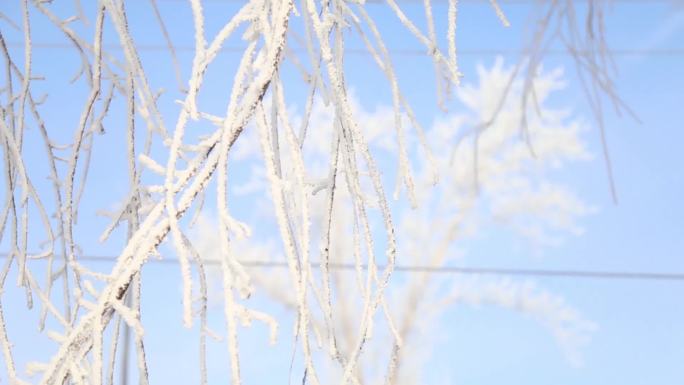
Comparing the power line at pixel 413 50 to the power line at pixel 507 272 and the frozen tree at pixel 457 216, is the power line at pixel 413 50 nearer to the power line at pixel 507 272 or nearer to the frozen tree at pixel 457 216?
the frozen tree at pixel 457 216

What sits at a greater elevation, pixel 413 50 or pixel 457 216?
pixel 413 50

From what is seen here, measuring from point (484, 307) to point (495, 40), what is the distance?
2.90 feet

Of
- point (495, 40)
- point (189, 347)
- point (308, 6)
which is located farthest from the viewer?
point (495, 40)

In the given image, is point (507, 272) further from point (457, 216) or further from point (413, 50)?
point (413, 50)

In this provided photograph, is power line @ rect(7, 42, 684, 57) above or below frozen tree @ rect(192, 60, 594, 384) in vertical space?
above

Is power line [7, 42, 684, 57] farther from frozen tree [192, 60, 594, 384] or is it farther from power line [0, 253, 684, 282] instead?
power line [0, 253, 684, 282]

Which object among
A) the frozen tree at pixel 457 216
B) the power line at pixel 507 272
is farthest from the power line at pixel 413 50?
the power line at pixel 507 272

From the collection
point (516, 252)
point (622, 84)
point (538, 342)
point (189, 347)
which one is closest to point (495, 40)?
point (622, 84)

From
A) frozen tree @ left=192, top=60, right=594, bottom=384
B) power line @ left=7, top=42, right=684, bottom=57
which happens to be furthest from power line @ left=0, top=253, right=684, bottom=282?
power line @ left=7, top=42, right=684, bottom=57

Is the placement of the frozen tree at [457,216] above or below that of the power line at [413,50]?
below

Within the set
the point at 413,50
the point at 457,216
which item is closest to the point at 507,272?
the point at 457,216

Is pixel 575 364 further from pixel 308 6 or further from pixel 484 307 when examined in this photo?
pixel 308 6

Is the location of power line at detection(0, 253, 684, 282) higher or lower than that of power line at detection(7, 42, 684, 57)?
lower

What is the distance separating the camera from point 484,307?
3.07 metres
